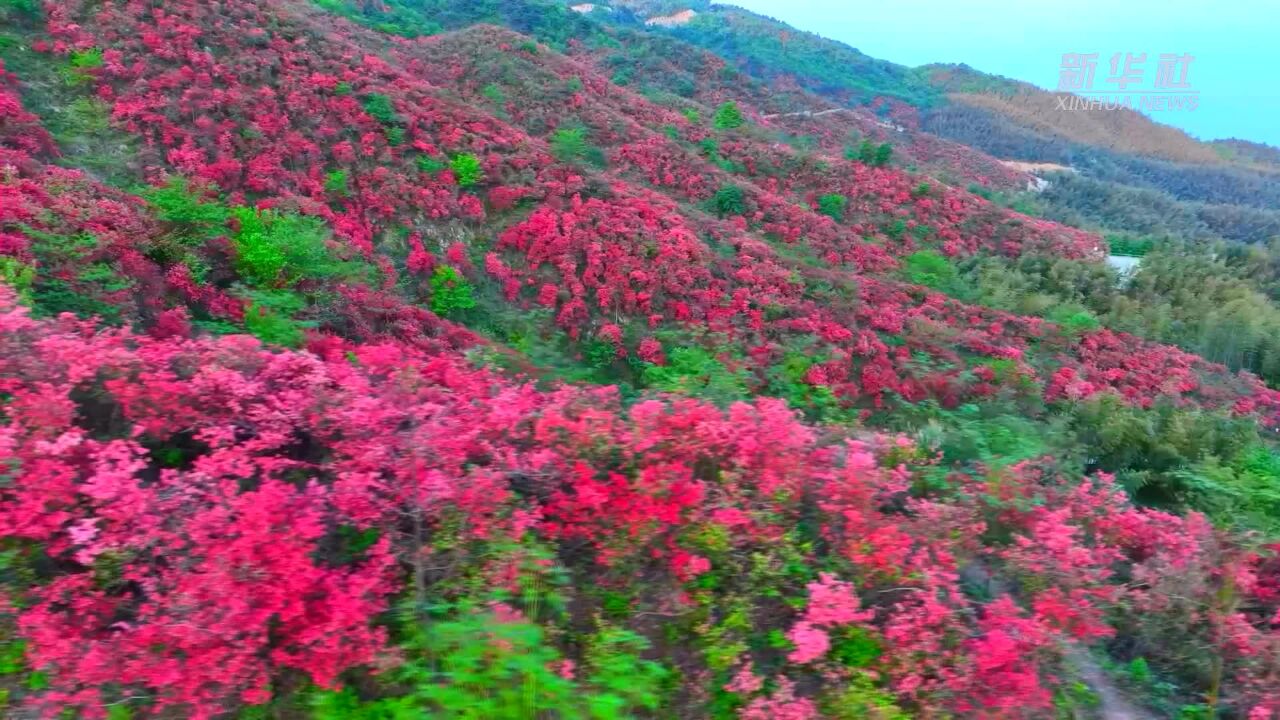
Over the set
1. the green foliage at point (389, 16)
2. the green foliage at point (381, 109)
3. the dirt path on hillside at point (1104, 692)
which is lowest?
the dirt path on hillside at point (1104, 692)

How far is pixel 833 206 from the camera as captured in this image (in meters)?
20.6

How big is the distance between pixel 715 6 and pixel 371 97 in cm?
7677

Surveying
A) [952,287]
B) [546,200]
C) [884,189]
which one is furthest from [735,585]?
[884,189]

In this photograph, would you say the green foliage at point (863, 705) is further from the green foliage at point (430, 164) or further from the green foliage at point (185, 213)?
the green foliage at point (430, 164)

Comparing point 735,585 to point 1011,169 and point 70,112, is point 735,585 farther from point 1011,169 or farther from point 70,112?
point 1011,169

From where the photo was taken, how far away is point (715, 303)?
1221 cm

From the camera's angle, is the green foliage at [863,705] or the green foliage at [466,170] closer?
the green foliage at [863,705]

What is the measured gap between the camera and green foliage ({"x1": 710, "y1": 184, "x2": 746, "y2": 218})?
58.3ft

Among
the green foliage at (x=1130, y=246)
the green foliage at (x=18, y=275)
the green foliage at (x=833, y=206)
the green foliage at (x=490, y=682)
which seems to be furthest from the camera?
the green foliage at (x=1130, y=246)

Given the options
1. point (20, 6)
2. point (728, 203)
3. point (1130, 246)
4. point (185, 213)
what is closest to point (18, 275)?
point (185, 213)

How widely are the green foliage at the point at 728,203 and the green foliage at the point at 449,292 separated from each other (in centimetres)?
909

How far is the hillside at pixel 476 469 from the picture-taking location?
2.82 metres

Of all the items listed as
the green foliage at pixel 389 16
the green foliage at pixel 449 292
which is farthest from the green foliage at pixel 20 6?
the green foliage at pixel 389 16

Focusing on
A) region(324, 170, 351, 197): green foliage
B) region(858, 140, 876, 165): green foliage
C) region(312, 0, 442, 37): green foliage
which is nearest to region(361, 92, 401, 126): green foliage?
region(324, 170, 351, 197): green foliage
